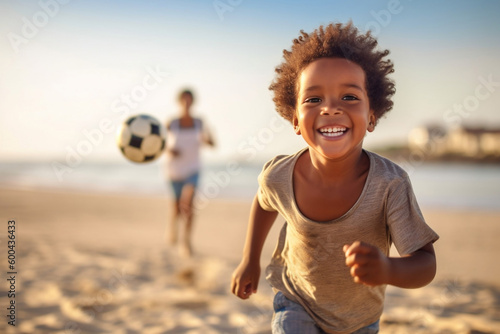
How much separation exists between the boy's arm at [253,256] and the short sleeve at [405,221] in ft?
2.57

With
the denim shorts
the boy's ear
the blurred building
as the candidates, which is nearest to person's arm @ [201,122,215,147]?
the denim shorts

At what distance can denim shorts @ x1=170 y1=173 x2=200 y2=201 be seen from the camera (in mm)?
7566

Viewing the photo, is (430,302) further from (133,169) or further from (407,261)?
(133,169)

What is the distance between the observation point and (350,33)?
231 centimetres

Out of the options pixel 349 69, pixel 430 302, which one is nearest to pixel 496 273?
pixel 430 302

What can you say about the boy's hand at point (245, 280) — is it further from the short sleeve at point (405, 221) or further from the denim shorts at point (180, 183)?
the denim shorts at point (180, 183)

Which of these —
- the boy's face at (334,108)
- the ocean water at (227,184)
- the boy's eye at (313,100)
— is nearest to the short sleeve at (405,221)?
the boy's face at (334,108)

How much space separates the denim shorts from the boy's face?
5.53 m

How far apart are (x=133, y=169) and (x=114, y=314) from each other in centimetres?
2513

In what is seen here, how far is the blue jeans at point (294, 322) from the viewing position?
223cm

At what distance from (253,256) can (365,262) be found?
105 centimetres

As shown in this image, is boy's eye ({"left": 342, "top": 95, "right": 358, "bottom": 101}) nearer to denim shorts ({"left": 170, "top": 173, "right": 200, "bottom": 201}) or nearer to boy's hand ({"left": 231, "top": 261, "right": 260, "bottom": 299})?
boy's hand ({"left": 231, "top": 261, "right": 260, "bottom": 299})

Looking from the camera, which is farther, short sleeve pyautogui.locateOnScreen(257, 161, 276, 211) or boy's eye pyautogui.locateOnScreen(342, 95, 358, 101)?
short sleeve pyautogui.locateOnScreen(257, 161, 276, 211)

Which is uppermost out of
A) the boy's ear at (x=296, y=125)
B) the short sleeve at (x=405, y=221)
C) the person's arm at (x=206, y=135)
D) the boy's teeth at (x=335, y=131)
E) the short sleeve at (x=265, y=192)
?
the person's arm at (x=206, y=135)
